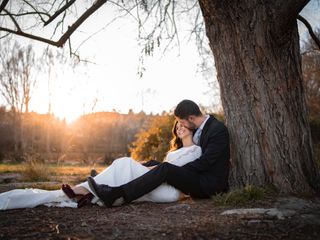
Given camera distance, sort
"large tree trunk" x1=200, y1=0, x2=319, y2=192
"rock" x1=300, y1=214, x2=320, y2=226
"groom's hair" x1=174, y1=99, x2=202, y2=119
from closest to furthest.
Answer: "rock" x1=300, y1=214, x2=320, y2=226
"large tree trunk" x1=200, y1=0, x2=319, y2=192
"groom's hair" x1=174, y1=99, x2=202, y2=119

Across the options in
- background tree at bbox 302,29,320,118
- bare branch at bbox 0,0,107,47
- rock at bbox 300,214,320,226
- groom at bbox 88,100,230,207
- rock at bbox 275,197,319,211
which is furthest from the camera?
background tree at bbox 302,29,320,118

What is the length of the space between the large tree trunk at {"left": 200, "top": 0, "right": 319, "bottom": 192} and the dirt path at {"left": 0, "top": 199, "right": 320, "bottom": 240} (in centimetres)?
76

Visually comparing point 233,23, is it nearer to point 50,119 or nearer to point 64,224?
point 64,224

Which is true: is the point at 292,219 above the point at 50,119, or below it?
below

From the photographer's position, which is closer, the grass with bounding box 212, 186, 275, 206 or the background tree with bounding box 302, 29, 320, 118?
Answer: the grass with bounding box 212, 186, 275, 206

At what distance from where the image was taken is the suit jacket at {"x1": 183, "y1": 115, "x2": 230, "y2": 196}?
15.4 feet

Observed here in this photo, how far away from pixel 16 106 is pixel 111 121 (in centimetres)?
835

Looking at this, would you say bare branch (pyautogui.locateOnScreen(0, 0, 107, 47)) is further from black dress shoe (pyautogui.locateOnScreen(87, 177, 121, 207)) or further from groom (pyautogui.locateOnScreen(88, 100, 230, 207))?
black dress shoe (pyautogui.locateOnScreen(87, 177, 121, 207))

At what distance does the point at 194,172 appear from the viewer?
469 cm

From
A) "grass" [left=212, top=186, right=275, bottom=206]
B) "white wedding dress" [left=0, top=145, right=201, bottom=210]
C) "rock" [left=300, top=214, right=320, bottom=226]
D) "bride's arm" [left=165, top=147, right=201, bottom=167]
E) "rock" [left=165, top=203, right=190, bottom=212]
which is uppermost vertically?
"bride's arm" [left=165, top=147, right=201, bottom=167]

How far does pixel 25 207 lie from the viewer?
449 cm

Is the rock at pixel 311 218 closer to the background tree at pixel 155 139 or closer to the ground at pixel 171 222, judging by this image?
the ground at pixel 171 222

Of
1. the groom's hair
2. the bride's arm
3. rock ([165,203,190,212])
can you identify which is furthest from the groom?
Answer: rock ([165,203,190,212])

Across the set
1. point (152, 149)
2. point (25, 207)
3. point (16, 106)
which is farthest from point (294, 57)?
point (16, 106)
